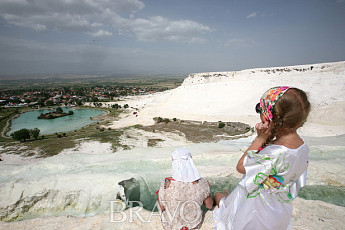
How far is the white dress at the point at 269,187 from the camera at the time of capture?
5.85 feet

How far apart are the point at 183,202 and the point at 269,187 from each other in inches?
56.9

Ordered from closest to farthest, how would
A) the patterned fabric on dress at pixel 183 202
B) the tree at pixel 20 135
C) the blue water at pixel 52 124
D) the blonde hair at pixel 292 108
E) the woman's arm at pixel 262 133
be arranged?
the blonde hair at pixel 292 108
the woman's arm at pixel 262 133
the patterned fabric on dress at pixel 183 202
the tree at pixel 20 135
the blue water at pixel 52 124

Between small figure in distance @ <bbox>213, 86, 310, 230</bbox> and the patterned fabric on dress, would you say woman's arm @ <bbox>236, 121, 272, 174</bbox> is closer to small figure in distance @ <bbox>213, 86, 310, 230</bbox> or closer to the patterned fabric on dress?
small figure in distance @ <bbox>213, 86, 310, 230</bbox>

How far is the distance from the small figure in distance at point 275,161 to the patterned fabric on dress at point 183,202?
80 cm

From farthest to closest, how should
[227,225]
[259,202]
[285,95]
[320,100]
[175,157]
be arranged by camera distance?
1. [320,100]
2. [175,157]
3. [227,225]
4. [259,202]
5. [285,95]

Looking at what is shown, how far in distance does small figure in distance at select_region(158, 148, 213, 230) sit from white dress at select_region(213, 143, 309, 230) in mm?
645

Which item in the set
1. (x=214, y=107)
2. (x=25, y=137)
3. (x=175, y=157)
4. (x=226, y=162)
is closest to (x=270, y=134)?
(x=175, y=157)

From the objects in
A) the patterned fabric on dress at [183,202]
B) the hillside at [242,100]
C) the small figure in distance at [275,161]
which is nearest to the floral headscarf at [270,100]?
the small figure in distance at [275,161]

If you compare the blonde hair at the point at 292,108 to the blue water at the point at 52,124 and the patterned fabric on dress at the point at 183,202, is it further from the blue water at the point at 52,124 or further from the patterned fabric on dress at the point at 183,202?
the blue water at the point at 52,124

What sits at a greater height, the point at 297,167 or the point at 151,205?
the point at 297,167

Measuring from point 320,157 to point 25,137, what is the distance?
1154 inches

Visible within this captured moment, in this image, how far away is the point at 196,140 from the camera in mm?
14531

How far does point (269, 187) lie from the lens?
1.99 meters

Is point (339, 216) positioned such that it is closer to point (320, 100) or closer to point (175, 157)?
point (175, 157)
